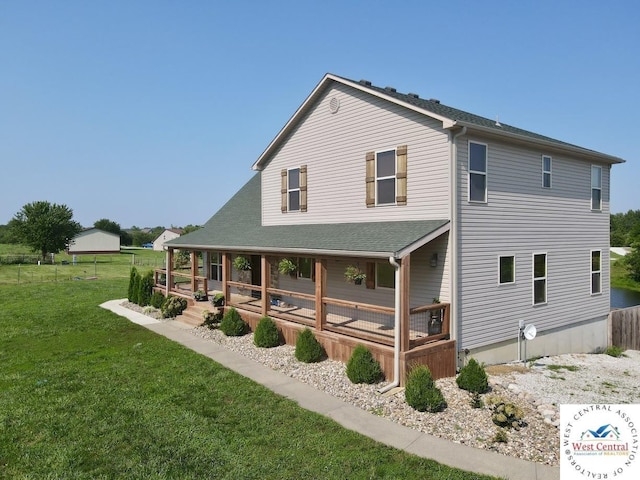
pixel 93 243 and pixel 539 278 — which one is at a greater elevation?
pixel 93 243

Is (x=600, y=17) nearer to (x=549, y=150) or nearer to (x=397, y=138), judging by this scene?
(x=549, y=150)

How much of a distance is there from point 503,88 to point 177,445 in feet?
56.5

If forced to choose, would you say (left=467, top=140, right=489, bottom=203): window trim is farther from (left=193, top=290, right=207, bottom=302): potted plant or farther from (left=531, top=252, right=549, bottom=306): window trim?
(left=193, top=290, right=207, bottom=302): potted plant

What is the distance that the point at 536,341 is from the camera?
12.2 meters

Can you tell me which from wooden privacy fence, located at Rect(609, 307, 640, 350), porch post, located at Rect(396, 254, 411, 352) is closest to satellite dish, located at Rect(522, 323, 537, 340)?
porch post, located at Rect(396, 254, 411, 352)

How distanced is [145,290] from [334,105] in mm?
12110

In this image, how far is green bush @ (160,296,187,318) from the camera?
15820 millimetres

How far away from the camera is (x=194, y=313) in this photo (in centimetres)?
1531

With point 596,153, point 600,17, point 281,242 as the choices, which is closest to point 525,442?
point 281,242

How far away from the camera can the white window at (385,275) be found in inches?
456

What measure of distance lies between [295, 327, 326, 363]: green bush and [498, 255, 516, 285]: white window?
5203 millimetres

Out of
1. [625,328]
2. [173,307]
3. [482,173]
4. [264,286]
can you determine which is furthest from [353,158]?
[625,328]

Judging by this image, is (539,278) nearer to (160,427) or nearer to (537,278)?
(537,278)

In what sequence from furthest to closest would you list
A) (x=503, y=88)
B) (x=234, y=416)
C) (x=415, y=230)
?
(x=503, y=88) < (x=415, y=230) < (x=234, y=416)
